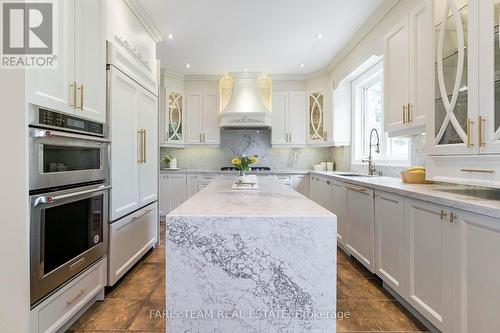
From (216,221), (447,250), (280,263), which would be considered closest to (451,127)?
(447,250)

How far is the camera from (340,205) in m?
3.15

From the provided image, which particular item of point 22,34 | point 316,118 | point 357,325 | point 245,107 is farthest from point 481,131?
point 245,107

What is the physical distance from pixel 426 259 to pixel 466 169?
0.58 metres

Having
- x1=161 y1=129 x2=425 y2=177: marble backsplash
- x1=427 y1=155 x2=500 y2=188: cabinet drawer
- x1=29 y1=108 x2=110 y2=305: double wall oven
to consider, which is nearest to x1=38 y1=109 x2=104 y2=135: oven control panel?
x1=29 y1=108 x2=110 y2=305: double wall oven

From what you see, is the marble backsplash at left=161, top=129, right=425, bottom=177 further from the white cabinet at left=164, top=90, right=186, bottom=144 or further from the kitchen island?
the kitchen island

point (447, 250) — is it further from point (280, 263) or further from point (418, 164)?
point (418, 164)

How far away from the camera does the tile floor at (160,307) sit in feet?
5.82

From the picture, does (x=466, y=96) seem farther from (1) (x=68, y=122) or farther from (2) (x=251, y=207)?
(1) (x=68, y=122)

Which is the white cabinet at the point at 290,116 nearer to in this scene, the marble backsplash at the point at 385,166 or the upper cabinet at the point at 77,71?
the marble backsplash at the point at 385,166

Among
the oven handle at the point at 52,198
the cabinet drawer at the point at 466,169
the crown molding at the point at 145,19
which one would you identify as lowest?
the oven handle at the point at 52,198

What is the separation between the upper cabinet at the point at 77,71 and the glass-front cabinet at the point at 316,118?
358cm

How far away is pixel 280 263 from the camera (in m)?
1.26

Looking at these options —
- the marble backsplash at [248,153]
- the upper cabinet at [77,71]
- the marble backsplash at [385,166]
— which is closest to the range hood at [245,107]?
the marble backsplash at [248,153]

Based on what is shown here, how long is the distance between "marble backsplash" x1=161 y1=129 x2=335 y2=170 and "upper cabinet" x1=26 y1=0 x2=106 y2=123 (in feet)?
10.7
